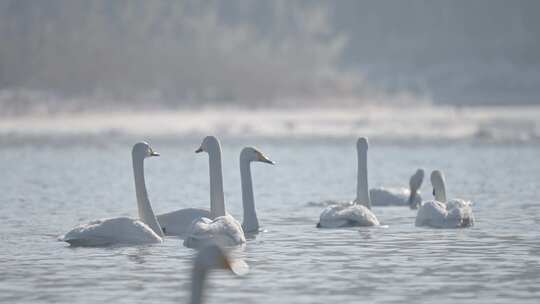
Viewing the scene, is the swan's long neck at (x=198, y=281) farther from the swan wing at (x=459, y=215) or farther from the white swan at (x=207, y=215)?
the swan wing at (x=459, y=215)

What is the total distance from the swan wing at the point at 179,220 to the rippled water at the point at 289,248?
2.17 ft

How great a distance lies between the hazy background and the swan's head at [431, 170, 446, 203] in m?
28.9

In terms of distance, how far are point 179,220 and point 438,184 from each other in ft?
12.4

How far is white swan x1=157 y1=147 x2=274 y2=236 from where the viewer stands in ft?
49.4

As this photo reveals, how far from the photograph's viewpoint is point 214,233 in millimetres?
13727

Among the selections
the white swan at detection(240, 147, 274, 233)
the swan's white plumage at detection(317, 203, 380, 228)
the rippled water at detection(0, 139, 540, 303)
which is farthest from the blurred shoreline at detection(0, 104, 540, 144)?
the white swan at detection(240, 147, 274, 233)

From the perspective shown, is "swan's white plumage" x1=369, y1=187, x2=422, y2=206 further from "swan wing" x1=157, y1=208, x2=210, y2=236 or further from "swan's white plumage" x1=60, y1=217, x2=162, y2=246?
"swan's white plumage" x1=60, y1=217, x2=162, y2=246

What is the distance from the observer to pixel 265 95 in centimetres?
6159

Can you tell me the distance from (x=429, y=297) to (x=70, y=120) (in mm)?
34954

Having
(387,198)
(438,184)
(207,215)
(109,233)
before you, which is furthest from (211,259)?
(387,198)

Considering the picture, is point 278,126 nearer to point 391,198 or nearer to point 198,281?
point 391,198

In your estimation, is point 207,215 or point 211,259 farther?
point 207,215

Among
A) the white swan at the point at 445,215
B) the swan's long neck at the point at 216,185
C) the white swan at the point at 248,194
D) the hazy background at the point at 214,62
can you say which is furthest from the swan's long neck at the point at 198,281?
the hazy background at the point at 214,62

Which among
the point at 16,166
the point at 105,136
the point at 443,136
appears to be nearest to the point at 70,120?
the point at 105,136
